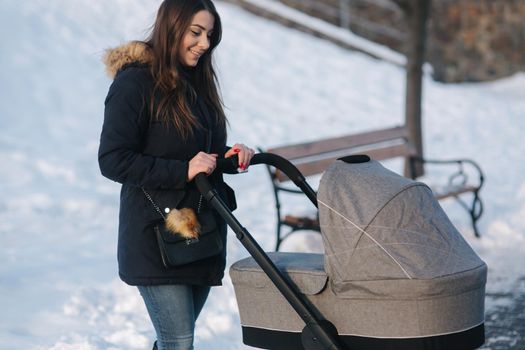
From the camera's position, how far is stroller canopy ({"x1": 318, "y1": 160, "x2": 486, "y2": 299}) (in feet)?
10.4

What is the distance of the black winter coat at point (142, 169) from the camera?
10.9 feet

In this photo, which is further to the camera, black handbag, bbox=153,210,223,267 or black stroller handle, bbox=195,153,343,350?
black handbag, bbox=153,210,223,267

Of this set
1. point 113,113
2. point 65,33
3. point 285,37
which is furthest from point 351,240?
point 285,37

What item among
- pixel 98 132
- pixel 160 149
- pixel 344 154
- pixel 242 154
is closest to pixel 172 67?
pixel 160 149

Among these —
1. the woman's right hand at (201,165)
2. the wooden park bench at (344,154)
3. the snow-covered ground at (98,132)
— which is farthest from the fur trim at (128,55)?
the wooden park bench at (344,154)

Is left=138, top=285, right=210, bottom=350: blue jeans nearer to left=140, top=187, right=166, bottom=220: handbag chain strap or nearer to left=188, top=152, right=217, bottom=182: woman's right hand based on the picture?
left=140, top=187, right=166, bottom=220: handbag chain strap

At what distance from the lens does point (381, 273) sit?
320cm

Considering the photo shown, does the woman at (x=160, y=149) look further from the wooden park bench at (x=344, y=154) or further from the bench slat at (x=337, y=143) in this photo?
the bench slat at (x=337, y=143)

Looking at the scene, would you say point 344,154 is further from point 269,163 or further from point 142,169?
point 142,169

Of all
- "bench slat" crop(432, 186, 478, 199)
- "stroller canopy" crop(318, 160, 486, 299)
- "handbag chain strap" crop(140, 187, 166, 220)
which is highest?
"bench slat" crop(432, 186, 478, 199)

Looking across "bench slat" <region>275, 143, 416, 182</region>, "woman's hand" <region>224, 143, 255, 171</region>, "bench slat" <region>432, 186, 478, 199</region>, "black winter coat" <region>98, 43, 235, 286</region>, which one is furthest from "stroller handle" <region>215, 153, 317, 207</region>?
"bench slat" <region>432, 186, 478, 199</region>

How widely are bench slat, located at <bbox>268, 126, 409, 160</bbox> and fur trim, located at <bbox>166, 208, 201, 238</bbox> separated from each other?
3323 millimetres

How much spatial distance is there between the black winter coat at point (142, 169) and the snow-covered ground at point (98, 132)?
1.57m

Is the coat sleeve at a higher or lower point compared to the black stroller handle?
higher
